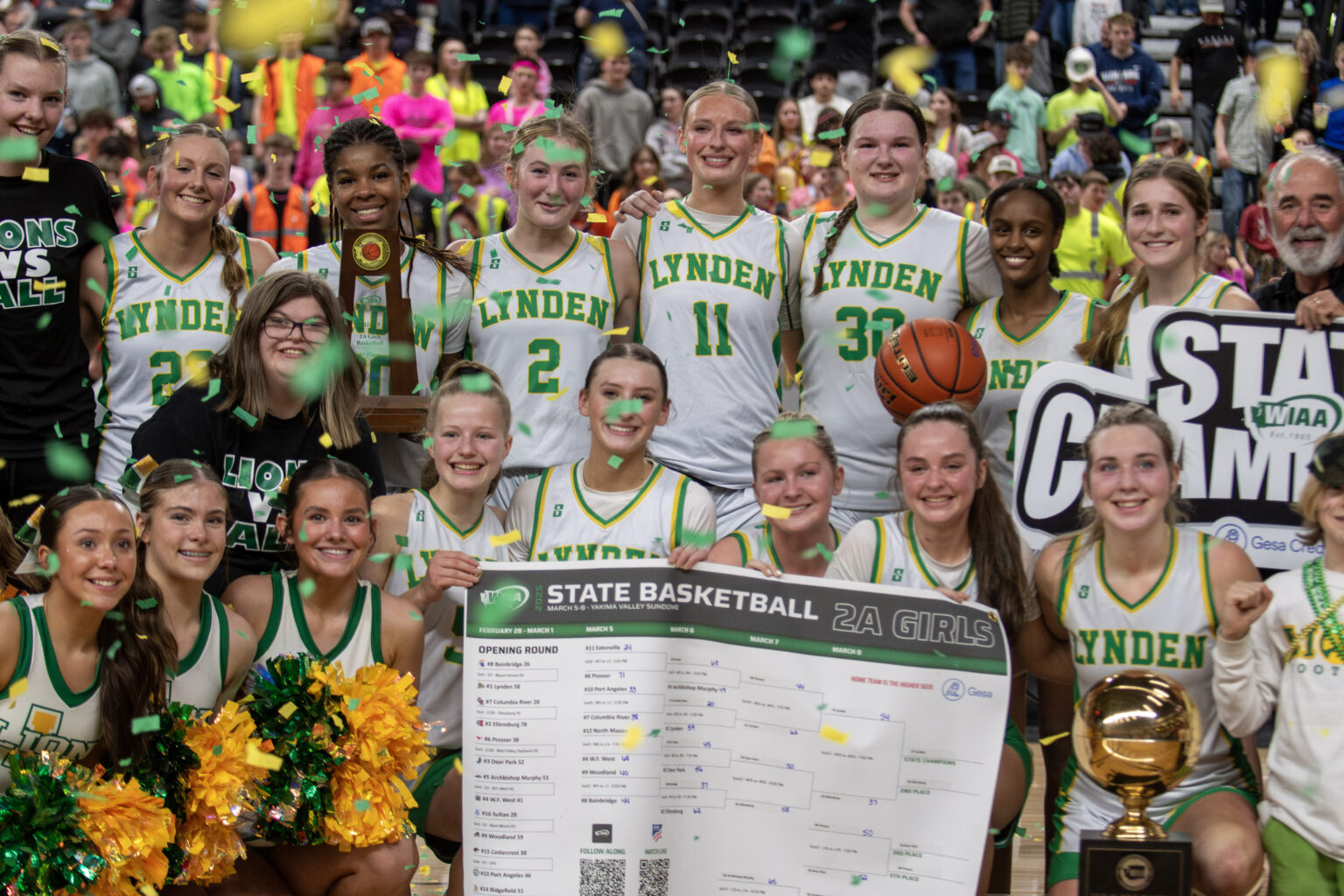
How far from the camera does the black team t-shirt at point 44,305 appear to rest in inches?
140

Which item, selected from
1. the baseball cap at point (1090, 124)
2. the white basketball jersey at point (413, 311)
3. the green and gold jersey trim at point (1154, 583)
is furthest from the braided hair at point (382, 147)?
the baseball cap at point (1090, 124)

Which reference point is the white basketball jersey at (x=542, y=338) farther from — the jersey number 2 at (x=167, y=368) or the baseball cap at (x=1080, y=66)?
the baseball cap at (x=1080, y=66)

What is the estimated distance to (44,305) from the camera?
359 cm

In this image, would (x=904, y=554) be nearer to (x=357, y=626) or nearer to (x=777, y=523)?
(x=777, y=523)

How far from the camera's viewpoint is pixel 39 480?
11.9 feet

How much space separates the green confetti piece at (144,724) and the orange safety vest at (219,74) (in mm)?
6767

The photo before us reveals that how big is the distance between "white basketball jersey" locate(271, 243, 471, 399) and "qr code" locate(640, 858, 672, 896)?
137 centimetres

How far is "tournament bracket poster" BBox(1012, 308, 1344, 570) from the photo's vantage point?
3367mm

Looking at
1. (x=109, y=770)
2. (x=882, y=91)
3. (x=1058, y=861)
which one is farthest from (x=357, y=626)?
(x=882, y=91)

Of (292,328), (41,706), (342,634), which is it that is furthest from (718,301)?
(41,706)

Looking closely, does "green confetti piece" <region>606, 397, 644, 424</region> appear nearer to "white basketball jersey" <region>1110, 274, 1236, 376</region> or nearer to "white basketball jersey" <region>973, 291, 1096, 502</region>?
"white basketball jersey" <region>973, 291, 1096, 502</region>

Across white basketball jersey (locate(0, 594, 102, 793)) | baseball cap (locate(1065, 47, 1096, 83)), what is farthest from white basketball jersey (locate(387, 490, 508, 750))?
baseball cap (locate(1065, 47, 1096, 83))

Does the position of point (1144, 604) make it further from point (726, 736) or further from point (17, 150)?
point (17, 150)

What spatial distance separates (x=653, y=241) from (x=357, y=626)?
4.32ft
